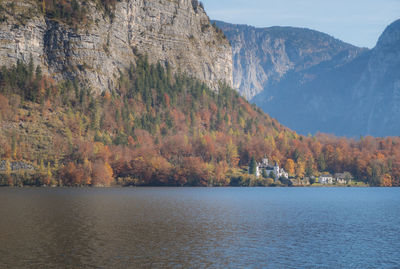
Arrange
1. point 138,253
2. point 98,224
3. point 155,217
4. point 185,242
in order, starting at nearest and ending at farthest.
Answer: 1. point 138,253
2. point 185,242
3. point 98,224
4. point 155,217

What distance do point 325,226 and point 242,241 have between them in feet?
81.5

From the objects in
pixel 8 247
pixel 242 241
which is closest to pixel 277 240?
pixel 242 241

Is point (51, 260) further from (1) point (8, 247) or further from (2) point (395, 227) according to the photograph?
(2) point (395, 227)

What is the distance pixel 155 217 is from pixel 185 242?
3063 cm

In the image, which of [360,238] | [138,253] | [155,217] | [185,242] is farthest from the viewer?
[155,217]

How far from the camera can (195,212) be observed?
114 m

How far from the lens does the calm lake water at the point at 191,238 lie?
6016 centimetres

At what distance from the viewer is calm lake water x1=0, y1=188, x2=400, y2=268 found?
2368 inches

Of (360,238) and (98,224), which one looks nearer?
(360,238)

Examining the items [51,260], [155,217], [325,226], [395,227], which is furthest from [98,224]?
[395,227]

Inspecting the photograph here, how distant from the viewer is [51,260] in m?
59.3

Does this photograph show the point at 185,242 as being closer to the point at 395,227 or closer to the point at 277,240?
the point at 277,240

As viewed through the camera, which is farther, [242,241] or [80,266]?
[242,241]

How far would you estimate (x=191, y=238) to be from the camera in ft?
250
